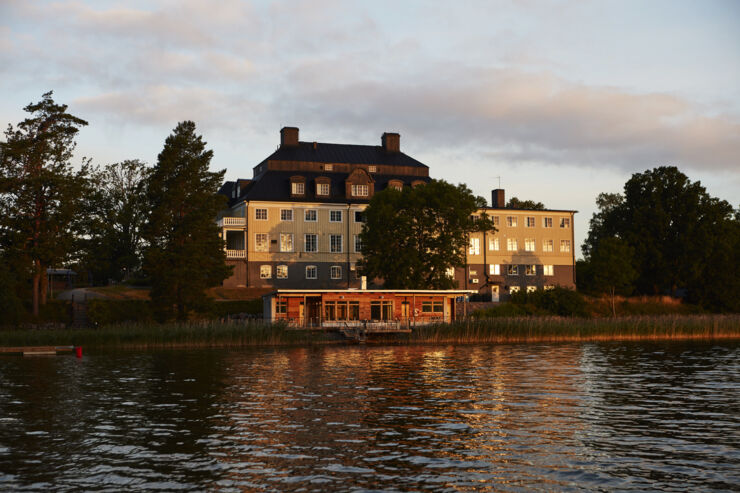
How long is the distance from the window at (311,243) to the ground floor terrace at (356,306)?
19062 millimetres

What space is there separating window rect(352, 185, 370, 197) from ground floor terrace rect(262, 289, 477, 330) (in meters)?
24.6

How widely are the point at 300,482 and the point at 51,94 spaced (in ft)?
205

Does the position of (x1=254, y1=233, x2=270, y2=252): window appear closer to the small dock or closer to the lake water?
the small dock

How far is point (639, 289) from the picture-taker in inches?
3797

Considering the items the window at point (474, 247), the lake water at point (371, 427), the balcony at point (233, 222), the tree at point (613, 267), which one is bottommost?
the lake water at point (371, 427)

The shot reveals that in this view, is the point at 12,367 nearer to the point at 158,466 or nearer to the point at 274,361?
the point at 274,361

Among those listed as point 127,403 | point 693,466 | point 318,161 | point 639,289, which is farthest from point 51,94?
point 639,289

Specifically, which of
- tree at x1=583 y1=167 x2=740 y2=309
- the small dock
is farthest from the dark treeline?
tree at x1=583 y1=167 x2=740 y2=309

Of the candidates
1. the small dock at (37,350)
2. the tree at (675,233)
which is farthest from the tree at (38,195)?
the tree at (675,233)

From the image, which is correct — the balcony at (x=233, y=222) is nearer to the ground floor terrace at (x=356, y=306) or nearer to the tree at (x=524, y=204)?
the ground floor terrace at (x=356, y=306)

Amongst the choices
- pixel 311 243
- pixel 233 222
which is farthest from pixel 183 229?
pixel 311 243

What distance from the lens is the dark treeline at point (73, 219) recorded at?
6006cm

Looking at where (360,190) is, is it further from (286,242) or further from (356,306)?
(356,306)

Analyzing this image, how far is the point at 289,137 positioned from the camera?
9800cm
